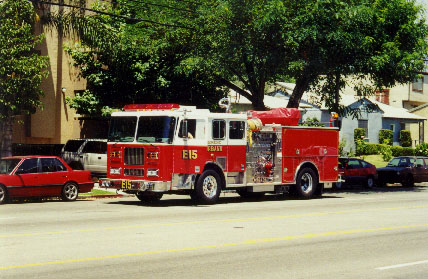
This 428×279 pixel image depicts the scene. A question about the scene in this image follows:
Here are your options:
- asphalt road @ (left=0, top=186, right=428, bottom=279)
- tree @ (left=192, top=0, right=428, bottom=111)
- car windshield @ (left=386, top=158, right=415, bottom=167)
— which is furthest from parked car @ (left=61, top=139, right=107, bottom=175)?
car windshield @ (left=386, top=158, right=415, bottom=167)

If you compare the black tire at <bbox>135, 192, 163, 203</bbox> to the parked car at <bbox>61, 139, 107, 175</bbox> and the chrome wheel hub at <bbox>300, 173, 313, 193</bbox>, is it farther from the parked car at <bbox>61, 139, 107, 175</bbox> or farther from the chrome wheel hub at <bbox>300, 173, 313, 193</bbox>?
the parked car at <bbox>61, 139, 107, 175</bbox>

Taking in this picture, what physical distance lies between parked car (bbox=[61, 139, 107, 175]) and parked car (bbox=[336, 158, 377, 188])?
10990 mm

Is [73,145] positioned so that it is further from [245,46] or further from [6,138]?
[245,46]

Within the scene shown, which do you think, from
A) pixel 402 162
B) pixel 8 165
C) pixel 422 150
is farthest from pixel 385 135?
pixel 8 165

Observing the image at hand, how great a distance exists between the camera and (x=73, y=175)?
22750 millimetres

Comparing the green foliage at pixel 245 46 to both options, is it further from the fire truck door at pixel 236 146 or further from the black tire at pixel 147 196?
the black tire at pixel 147 196

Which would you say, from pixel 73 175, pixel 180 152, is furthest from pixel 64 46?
pixel 180 152

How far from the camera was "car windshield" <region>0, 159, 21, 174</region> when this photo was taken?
Answer: 70.2 ft

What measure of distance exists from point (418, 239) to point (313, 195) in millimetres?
13104

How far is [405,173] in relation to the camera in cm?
3481

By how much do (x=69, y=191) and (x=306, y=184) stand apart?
8.65m

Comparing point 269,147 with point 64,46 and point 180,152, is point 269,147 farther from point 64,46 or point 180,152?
point 64,46

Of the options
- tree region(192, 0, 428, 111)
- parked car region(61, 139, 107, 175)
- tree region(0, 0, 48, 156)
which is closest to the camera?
tree region(0, 0, 48, 156)

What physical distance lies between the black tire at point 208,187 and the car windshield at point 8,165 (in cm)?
570
